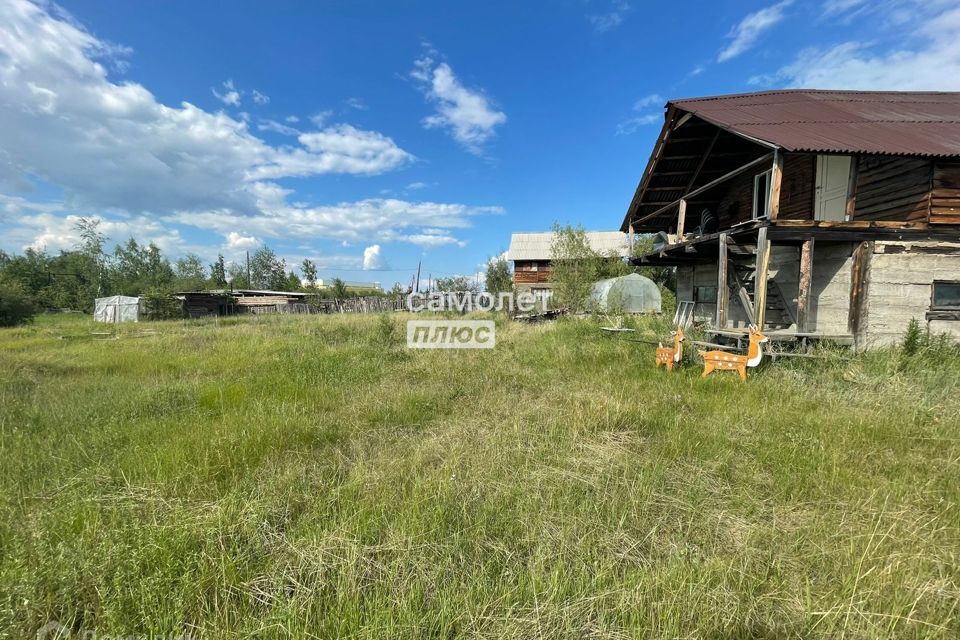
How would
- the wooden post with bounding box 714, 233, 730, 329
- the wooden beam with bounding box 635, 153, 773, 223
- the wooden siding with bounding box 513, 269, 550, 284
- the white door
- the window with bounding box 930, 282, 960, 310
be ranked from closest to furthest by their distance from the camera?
the wooden beam with bounding box 635, 153, 773, 223 → the window with bounding box 930, 282, 960, 310 → the white door → the wooden post with bounding box 714, 233, 730, 329 → the wooden siding with bounding box 513, 269, 550, 284

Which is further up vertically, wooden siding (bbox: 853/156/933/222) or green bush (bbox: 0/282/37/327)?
wooden siding (bbox: 853/156/933/222)

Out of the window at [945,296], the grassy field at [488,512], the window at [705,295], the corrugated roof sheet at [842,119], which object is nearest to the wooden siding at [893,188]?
the corrugated roof sheet at [842,119]

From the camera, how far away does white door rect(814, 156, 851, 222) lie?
25.0 ft

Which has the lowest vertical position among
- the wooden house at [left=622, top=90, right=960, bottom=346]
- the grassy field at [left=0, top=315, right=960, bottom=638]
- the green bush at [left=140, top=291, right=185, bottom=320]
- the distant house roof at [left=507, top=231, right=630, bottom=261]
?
the grassy field at [left=0, top=315, right=960, bottom=638]

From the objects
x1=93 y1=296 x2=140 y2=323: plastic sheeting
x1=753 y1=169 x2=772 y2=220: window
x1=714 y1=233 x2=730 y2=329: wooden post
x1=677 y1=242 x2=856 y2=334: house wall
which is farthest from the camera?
x1=93 y1=296 x2=140 y2=323: plastic sheeting

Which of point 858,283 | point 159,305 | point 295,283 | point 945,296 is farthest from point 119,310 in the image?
point 945,296

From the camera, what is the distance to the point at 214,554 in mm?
2023

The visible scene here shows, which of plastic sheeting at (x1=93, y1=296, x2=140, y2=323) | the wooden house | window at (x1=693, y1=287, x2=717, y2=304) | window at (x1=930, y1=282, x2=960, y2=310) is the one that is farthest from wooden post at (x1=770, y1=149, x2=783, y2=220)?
plastic sheeting at (x1=93, y1=296, x2=140, y2=323)

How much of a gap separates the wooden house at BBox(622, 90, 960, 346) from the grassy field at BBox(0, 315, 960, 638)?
2.68 meters

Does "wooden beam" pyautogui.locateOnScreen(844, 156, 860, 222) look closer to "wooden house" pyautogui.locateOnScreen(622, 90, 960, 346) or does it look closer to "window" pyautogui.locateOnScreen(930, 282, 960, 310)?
"wooden house" pyautogui.locateOnScreen(622, 90, 960, 346)

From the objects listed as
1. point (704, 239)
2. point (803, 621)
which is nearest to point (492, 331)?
point (704, 239)

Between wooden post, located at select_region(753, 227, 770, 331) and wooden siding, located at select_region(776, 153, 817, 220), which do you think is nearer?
wooden post, located at select_region(753, 227, 770, 331)

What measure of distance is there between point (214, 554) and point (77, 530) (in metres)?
1.04

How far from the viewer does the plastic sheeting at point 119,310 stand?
2245cm
